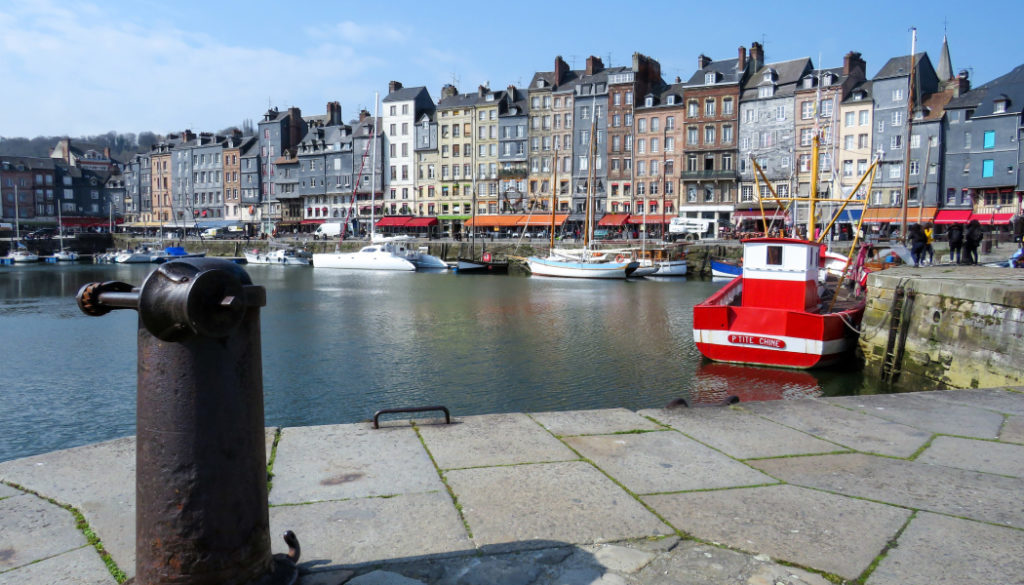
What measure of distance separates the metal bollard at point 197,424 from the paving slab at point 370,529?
1.63ft

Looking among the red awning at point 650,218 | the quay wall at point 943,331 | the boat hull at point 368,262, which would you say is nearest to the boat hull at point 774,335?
the quay wall at point 943,331

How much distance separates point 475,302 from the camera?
109ft

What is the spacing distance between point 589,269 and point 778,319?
33030 mm

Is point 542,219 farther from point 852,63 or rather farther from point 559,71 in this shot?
point 852,63

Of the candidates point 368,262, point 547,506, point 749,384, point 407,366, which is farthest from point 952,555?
point 368,262

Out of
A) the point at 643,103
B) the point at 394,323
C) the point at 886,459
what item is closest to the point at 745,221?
the point at 643,103

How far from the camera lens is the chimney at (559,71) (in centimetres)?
7619

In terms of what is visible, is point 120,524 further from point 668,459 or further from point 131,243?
point 131,243

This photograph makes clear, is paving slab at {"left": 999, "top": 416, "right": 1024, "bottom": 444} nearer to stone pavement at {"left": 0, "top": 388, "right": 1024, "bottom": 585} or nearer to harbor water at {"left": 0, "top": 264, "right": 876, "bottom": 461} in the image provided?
stone pavement at {"left": 0, "top": 388, "right": 1024, "bottom": 585}

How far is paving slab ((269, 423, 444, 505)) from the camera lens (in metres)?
3.78

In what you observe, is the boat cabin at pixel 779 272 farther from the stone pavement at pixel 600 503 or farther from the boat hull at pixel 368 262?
the boat hull at pixel 368 262

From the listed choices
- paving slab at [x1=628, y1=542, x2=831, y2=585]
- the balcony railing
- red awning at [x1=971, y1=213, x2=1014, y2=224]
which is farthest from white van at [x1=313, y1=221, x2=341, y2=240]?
paving slab at [x1=628, y1=542, x2=831, y2=585]

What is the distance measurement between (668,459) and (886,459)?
4.48 ft

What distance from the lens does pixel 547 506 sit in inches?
141
